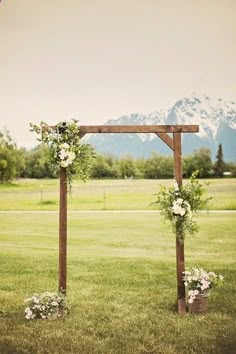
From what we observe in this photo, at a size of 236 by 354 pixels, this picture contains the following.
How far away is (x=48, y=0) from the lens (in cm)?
731

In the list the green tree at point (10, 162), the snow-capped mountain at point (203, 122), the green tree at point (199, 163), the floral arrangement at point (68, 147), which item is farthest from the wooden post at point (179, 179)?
the green tree at point (10, 162)

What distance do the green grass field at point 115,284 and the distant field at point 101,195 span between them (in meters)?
0.91

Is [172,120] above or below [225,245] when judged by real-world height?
above

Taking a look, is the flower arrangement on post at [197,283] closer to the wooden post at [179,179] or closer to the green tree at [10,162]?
the wooden post at [179,179]

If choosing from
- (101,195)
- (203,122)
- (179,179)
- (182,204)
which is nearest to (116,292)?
(182,204)

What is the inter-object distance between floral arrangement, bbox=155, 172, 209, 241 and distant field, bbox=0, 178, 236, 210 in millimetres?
7516

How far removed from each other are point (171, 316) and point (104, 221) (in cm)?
722

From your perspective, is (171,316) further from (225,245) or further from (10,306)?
(225,245)

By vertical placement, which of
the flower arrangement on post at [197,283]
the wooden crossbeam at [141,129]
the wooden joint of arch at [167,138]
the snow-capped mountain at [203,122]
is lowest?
the flower arrangement on post at [197,283]

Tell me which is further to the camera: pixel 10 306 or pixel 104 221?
pixel 104 221

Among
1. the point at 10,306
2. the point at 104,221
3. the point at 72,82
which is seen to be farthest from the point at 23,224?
the point at 10,306

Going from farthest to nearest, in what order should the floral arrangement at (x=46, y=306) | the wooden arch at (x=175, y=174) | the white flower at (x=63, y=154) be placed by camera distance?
the wooden arch at (x=175, y=174), the white flower at (x=63, y=154), the floral arrangement at (x=46, y=306)

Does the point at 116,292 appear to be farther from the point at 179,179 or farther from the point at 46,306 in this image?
the point at 179,179

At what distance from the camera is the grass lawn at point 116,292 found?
12.1 ft
